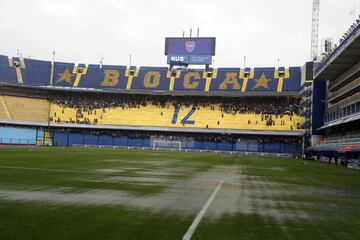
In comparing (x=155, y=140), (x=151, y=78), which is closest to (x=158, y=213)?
(x=155, y=140)

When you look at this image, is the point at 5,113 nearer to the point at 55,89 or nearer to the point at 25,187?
the point at 55,89

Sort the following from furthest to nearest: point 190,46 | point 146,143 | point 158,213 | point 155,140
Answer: point 190,46
point 146,143
point 155,140
point 158,213

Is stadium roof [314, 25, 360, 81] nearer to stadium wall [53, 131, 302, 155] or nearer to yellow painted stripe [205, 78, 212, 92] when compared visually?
stadium wall [53, 131, 302, 155]

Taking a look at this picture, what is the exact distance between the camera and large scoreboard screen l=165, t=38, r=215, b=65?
105812 millimetres

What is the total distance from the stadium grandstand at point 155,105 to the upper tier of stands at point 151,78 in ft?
0.73

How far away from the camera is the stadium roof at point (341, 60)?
54.4 metres

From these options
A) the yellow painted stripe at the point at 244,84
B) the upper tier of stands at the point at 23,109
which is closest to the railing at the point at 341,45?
the yellow painted stripe at the point at 244,84

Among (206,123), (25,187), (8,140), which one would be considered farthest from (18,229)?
(206,123)

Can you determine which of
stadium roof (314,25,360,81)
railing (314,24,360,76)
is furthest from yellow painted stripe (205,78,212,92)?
railing (314,24,360,76)

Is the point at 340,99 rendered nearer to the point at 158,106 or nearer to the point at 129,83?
the point at 158,106

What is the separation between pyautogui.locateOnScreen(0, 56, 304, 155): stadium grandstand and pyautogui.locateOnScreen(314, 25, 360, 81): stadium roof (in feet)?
59.0

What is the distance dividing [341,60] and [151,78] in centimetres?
5056

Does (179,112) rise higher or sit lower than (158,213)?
higher

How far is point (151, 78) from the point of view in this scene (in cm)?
10594
